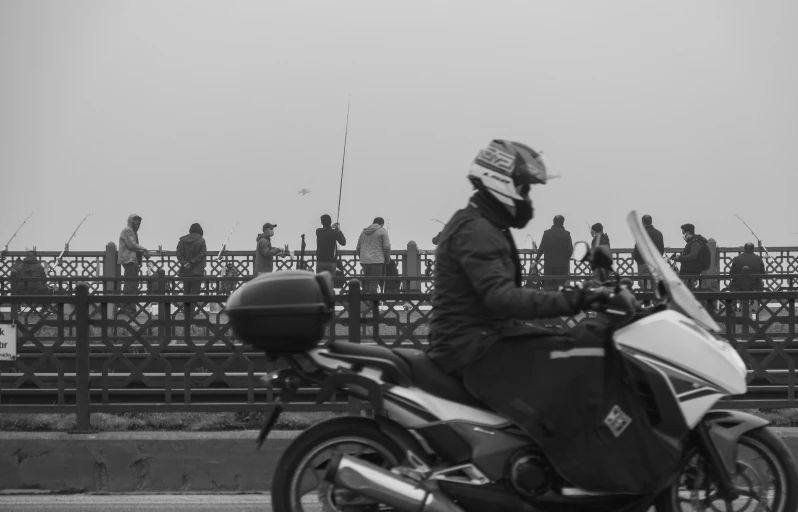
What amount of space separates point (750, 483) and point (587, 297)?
1.08 meters

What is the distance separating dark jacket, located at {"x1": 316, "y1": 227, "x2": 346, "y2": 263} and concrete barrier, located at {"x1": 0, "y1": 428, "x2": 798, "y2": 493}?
14064 mm

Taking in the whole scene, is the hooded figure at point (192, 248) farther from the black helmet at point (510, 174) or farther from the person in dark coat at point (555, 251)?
the black helmet at point (510, 174)

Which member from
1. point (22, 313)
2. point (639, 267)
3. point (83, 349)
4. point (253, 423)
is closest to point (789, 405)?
point (253, 423)

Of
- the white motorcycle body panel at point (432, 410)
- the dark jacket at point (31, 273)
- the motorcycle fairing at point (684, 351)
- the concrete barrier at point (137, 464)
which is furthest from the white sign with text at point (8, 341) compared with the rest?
the dark jacket at point (31, 273)

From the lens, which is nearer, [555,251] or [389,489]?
[389,489]

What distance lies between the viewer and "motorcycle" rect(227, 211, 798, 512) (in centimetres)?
496

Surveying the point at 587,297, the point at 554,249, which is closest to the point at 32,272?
the point at 554,249

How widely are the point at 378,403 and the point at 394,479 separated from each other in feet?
1.08

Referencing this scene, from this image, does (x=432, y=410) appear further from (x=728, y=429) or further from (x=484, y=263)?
(x=728, y=429)

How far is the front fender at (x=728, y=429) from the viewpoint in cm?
501

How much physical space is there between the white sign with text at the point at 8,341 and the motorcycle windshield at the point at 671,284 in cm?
598

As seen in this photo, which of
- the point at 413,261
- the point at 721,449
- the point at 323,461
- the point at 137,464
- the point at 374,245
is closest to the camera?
the point at 721,449

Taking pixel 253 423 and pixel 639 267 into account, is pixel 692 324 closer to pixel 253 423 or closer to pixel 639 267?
pixel 253 423

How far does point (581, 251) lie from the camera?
5004mm
